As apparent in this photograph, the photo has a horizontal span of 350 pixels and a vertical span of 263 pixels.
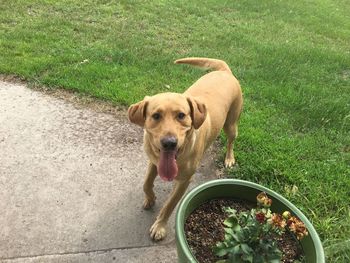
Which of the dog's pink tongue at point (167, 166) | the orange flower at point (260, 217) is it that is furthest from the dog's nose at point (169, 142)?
the orange flower at point (260, 217)

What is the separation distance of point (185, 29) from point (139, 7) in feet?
4.20

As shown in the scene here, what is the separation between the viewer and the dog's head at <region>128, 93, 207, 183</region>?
9.38 feet

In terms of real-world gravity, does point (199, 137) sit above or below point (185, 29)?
above

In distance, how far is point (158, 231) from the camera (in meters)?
3.37

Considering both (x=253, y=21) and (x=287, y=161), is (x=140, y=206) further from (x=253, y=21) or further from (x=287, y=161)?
(x=253, y=21)

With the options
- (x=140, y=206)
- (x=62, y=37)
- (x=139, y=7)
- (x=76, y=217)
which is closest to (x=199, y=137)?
(x=140, y=206)

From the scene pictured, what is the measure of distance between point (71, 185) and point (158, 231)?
990 mm

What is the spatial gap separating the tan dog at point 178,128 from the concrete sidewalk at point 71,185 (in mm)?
253

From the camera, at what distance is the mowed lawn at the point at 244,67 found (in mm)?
4195

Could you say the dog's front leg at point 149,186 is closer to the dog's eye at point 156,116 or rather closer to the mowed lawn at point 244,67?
the dog's eye at point 156,116

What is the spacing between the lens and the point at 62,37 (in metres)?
6.39

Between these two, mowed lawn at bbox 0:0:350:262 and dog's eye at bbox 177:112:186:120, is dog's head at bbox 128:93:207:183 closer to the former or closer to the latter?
dog's eye at bbox 177:112:186:120

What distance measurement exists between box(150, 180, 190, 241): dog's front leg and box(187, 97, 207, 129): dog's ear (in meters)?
0.54

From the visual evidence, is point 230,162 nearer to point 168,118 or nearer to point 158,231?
point 158,231
